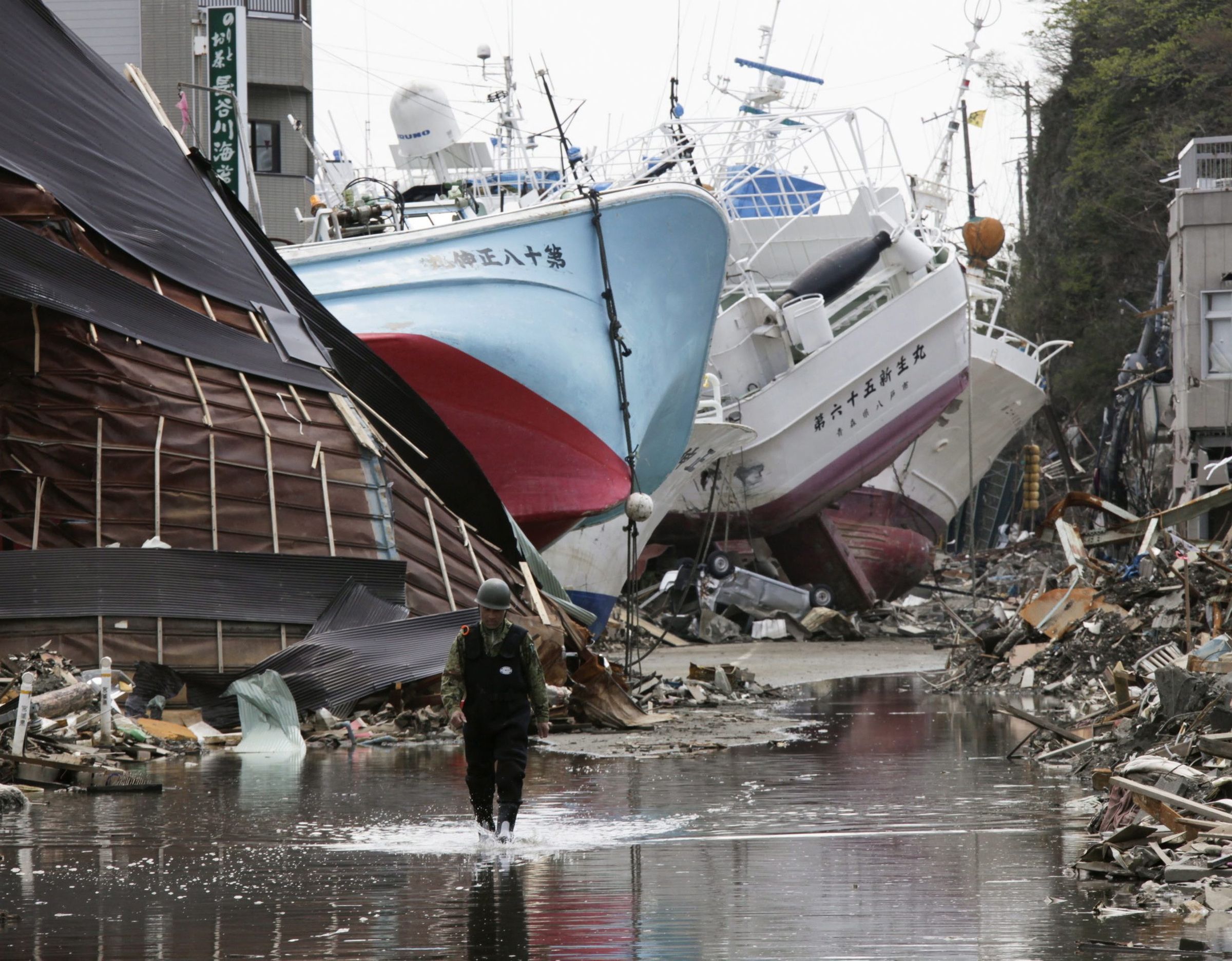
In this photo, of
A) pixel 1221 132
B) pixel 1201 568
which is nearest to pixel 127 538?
pixel 1201 568

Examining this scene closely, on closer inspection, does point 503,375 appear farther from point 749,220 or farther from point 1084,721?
point 749,220

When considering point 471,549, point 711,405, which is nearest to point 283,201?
point 711,405

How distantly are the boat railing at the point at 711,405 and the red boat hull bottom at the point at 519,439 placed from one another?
22.2 feet

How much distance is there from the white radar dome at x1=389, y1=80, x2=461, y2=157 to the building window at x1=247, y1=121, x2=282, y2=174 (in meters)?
6.56

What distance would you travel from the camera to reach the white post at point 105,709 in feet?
37.5

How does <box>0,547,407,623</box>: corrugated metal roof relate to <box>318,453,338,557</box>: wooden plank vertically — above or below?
below

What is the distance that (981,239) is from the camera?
39.9m

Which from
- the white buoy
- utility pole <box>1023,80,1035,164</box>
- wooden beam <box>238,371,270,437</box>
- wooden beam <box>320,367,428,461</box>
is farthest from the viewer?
utility pole <box>1023,80,1035,164</box>

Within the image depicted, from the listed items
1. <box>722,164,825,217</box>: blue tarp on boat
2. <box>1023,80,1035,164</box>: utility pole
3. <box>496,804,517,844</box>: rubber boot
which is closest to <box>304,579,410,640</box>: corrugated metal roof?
<box>496,804,517,844</box>: rubber boot

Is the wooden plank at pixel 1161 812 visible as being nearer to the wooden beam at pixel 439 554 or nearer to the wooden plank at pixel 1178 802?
the wooden plank at pixel 1178 802

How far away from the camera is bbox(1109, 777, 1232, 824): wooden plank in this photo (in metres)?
6.52

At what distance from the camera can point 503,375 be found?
69.9ft

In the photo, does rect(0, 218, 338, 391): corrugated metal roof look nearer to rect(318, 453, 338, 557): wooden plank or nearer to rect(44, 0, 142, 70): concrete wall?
rect(318, 453, 338, 557): wooden plank

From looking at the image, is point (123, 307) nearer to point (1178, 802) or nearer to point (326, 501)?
point (326, 501)
